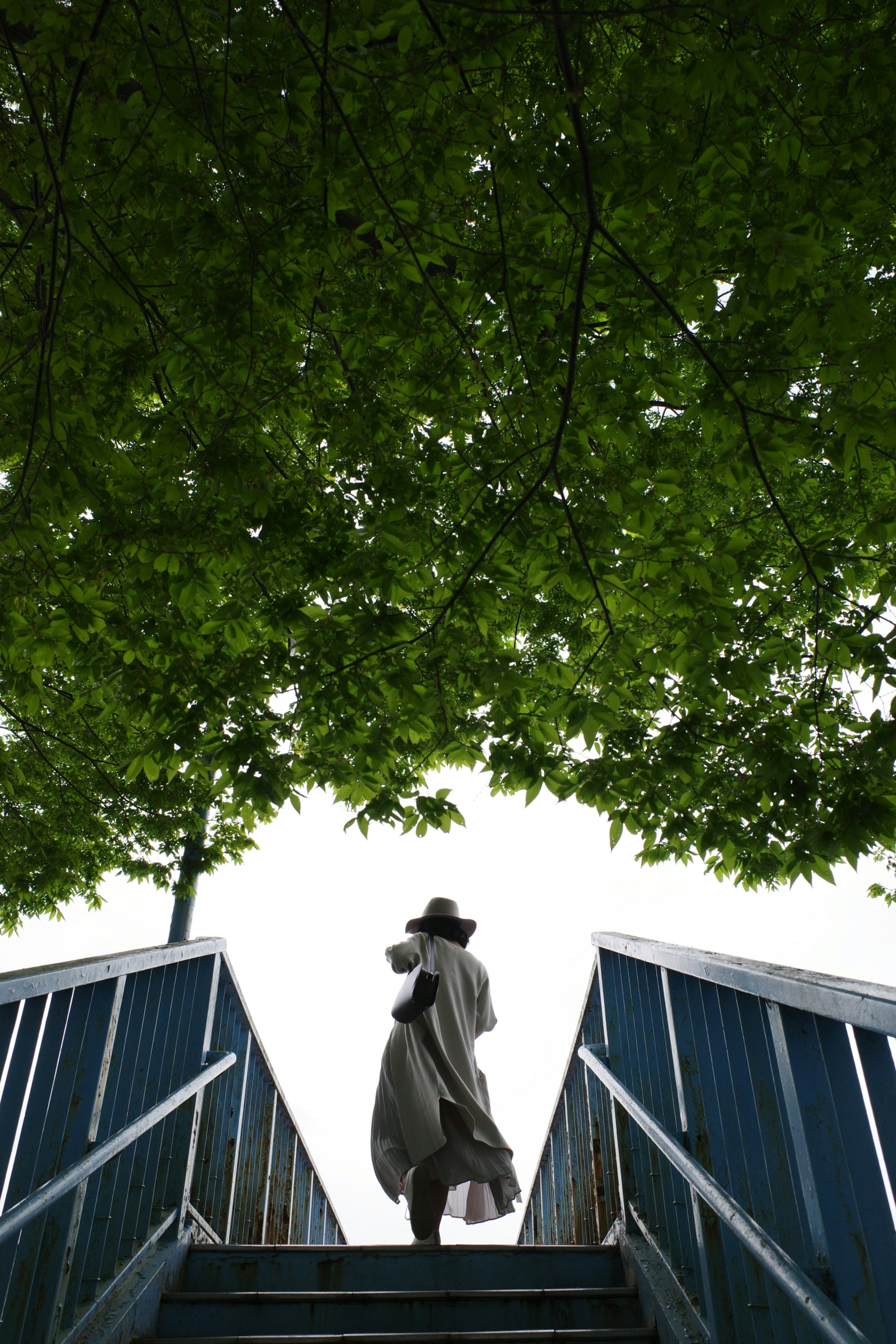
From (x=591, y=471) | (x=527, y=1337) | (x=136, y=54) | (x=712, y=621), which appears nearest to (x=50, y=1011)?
(x=527, y=1337)

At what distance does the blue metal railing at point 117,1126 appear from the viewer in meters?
2.18

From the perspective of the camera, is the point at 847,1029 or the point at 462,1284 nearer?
the point at 847,1029

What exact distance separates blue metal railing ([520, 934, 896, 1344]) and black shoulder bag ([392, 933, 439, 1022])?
3.03ft

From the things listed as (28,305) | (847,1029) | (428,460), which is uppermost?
(28,305)

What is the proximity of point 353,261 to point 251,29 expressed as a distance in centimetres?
82

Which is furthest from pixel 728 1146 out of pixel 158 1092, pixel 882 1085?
pixel 158 1092

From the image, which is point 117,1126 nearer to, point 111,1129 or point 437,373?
point 111,1129

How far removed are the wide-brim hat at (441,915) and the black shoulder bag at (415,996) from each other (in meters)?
0.65

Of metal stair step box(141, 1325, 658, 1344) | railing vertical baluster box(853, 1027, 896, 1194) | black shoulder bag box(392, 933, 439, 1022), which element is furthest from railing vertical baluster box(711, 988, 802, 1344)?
black shoulder bag box(392, 933, 439, 1022)

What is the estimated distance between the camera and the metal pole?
7.73 metres

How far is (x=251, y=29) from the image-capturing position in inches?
102

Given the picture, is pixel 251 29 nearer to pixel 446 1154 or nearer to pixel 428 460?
pixel 428 460

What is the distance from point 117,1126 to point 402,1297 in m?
1.27

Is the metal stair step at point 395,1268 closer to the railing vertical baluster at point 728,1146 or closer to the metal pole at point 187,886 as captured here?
the railing vertical baluster at point 728,1146
